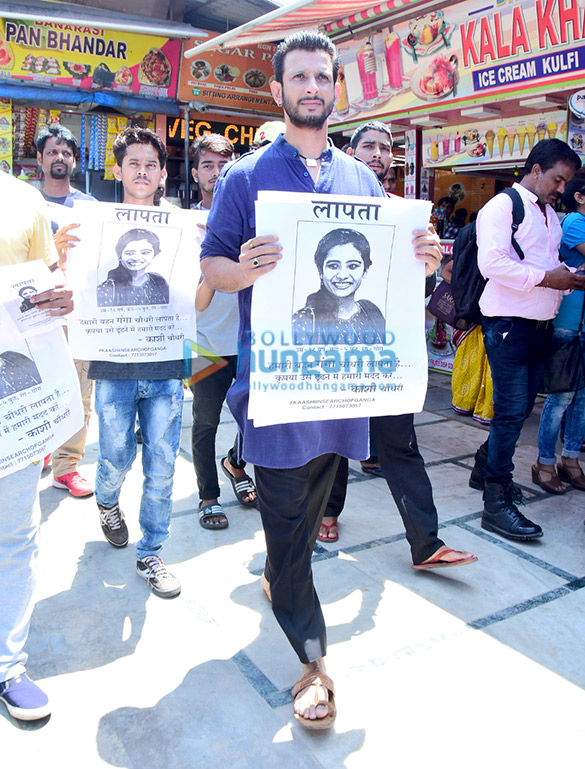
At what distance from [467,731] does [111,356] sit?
1.84 m

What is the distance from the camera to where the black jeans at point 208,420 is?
139 inches

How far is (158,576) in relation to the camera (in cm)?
285

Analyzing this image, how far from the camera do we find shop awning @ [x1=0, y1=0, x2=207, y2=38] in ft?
25.6

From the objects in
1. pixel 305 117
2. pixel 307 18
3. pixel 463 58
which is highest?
pixel 307 18

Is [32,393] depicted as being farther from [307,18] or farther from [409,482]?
[307,18]

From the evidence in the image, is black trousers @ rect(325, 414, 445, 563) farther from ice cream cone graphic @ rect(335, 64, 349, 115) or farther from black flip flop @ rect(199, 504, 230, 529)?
ice cream cone graphic @ rect(335, 64, 349, 115)

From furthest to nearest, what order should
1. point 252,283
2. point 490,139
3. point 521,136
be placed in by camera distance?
point 490,139 < point 521,136 < point 252,283

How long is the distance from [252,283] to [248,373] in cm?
32

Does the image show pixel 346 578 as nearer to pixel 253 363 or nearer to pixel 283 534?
pixel 283 534

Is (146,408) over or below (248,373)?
below

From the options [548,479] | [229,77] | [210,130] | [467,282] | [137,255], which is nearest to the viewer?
[137,255]

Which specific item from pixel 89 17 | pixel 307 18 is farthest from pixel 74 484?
pixel 89 17

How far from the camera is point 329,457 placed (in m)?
2.37

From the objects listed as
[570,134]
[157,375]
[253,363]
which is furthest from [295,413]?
[570,134]
